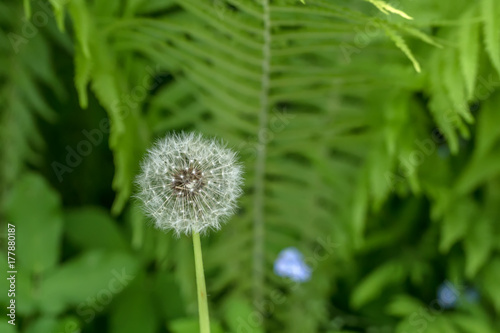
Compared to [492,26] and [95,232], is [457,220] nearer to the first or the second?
[492,26]

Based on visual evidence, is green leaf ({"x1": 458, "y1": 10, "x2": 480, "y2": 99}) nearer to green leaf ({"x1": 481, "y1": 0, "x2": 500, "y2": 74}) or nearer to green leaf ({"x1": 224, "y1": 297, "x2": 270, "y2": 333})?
green leaf ({"x1": 481, "y1": 0, "x2": 500, "y2": 74})

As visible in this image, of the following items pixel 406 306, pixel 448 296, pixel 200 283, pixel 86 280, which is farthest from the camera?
pixel 448 296

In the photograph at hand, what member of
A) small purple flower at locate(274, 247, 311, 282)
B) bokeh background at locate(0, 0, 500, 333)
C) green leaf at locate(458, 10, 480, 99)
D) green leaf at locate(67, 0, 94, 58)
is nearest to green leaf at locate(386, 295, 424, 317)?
bokeh background at locate(0, 0, 500, 333)

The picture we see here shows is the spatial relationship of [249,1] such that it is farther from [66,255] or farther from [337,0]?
[66,255]

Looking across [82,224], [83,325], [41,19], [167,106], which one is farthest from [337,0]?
[83,325]

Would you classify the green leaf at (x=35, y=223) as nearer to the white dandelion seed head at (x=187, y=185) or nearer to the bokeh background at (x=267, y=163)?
the bokeh background at (x=267, y=163)

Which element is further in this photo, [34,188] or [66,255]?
[66,255]

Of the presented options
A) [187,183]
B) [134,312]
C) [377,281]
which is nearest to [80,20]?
[187,183]

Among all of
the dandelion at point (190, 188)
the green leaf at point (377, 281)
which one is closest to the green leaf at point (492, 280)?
the green leaf at point (377, 281)
